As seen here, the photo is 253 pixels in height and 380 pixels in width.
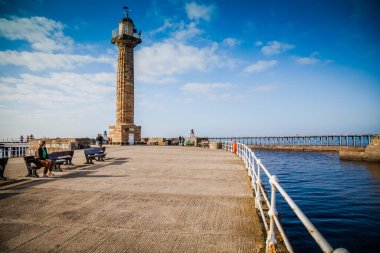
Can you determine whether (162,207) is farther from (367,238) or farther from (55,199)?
(367,238)

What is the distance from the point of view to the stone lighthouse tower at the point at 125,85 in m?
29.1

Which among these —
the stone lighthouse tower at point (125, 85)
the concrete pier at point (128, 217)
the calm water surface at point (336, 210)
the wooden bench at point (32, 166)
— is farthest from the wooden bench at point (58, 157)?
the stone lighthouse tower at point (125, 85)

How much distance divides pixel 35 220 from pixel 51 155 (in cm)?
624

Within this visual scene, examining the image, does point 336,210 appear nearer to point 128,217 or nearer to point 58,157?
point 128,217

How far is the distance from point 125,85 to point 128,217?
87.1 ft

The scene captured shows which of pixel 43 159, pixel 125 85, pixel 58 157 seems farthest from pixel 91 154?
pixel 125 85

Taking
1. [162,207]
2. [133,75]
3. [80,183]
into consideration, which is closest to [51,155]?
[80,183]

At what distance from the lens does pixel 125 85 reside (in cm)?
2927

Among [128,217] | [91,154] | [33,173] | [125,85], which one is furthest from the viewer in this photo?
[125,85]

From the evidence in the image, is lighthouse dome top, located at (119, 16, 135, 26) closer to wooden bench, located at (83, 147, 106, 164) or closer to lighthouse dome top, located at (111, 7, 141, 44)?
lighthouse dome top, located at (111, 7, 141, 44)

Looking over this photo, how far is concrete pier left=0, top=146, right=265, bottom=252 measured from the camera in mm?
3629

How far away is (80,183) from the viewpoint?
760 centimetres

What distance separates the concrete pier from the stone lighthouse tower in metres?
21.8

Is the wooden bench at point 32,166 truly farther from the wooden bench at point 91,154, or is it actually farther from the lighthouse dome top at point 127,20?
the lighthouse dome top at point 127,20
